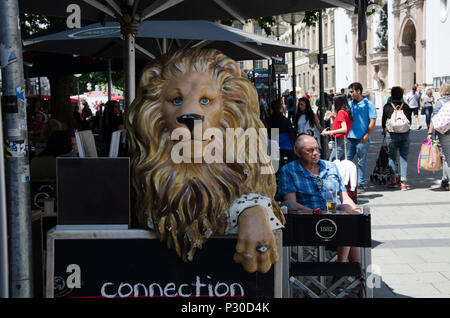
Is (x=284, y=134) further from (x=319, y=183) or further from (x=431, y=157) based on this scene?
(x=319, y=183)

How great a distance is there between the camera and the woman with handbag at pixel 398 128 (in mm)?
10086

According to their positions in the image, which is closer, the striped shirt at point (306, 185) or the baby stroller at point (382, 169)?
the striped shirt at point (306, 185)

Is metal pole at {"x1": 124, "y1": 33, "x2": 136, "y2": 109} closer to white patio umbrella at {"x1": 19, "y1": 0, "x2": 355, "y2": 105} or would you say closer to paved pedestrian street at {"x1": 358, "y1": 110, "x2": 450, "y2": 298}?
white patio umbrella at {"x1": 19, "y1": 0, "x2": 355, "y2": 105}

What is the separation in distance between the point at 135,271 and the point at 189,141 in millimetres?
730

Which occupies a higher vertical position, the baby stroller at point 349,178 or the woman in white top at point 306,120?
the woman in white top at point 306,120

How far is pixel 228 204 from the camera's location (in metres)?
3.18

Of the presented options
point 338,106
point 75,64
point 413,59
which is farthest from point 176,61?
point 413,59

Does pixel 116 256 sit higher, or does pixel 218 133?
pixel 218 133

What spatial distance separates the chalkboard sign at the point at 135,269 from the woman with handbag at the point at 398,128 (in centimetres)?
744

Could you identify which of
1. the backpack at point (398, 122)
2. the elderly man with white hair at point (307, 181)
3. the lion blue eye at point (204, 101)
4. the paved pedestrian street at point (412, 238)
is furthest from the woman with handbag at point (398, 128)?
the lion blue eye at point (204, 101)

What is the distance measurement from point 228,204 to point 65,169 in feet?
2.77

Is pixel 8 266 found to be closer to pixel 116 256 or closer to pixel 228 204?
pixel 116 256

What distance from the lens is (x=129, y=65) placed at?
5.71 meters

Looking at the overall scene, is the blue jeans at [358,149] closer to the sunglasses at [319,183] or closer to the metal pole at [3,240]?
the sunglasses at [319,183]
